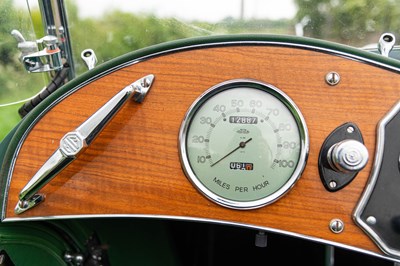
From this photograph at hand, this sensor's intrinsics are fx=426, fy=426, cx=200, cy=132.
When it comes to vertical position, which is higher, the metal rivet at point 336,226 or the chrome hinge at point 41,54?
the chrome hinge at point 41,54

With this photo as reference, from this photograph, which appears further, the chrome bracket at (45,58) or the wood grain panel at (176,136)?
the chrome bracket at (45,58)

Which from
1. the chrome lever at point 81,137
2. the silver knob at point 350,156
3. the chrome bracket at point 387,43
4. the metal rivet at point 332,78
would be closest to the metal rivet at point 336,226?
the silver knob at point 350,156

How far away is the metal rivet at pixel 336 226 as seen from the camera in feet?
3.38

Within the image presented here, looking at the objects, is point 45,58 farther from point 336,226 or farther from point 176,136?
point 336,226

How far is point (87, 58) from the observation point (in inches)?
47.3

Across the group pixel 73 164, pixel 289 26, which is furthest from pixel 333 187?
pixel 289 26

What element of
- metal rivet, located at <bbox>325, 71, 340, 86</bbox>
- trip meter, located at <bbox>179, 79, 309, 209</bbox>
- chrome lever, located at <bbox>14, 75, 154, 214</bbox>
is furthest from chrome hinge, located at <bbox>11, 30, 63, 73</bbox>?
metal rivet, located at <bbox>325, 71, 340, 86</bbox>

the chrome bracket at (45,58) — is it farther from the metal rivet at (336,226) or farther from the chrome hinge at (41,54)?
the metal rivet at (336,226)

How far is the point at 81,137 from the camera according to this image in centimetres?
102

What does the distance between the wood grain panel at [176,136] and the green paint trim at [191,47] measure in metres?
0.02

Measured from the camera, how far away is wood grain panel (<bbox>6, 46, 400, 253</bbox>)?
1.02m

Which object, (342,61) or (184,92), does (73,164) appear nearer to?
(184,92)

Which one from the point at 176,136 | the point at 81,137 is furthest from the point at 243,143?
the point at 81,137

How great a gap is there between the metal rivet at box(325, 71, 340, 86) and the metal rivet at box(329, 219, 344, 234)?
1.09 ft
